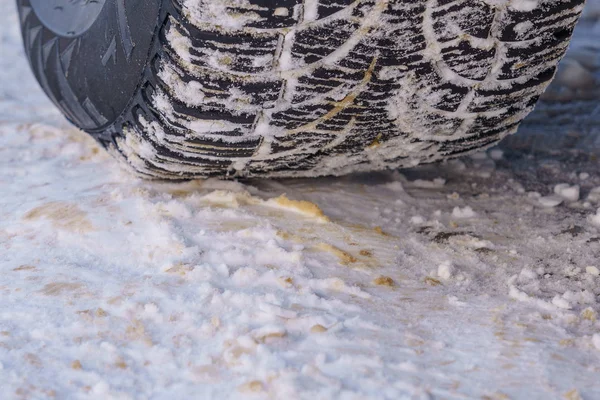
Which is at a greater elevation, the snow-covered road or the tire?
the tire

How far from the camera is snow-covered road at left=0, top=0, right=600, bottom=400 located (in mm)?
861

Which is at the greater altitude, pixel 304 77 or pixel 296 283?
pixel 304 77

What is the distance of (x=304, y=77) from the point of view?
3.30ft

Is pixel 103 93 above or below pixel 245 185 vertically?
above

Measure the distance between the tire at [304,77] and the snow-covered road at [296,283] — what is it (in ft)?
0.37

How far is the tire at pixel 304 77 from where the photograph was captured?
956 mm

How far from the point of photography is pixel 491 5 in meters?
0.97

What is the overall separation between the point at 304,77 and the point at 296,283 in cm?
29

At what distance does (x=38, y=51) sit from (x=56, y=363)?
77 centimetres

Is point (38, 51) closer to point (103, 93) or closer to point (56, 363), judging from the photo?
point (103, 93)

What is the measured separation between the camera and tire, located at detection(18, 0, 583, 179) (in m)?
0.96

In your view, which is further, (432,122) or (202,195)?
(202,195)

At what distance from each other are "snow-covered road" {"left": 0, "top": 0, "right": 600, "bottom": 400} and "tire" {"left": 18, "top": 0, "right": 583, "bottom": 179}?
0.37 ft

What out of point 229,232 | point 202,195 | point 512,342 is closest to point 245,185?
point 202,195
